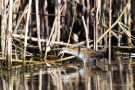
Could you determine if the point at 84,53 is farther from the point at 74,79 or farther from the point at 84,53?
the point at 74,79

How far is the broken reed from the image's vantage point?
1043 centimetres

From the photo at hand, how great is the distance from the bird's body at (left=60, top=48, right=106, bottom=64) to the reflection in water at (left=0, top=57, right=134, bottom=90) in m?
0.44

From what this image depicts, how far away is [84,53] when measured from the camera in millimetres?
10969

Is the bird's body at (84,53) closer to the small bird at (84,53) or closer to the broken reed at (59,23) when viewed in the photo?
the small bird at (84,53)

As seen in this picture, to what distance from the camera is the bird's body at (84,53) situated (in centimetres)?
1091

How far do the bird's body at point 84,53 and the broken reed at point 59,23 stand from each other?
179mm

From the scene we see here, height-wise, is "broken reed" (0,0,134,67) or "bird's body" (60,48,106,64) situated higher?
"broken reed" (0,0,134,67)

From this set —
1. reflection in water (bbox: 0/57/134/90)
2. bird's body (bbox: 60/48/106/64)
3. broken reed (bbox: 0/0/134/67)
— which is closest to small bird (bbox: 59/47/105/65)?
bird's body (bbox: 60/48/106/64)

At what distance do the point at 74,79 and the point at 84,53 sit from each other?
2.22 meters

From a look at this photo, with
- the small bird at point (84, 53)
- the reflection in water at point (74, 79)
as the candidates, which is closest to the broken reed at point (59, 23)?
the small bird at point (84, 53)

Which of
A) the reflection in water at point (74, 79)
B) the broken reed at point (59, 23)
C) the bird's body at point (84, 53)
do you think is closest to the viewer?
the reflection in water at point (74, 79)

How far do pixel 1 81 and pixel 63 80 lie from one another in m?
1.06

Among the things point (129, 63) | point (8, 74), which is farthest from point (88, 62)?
point (8, 74)

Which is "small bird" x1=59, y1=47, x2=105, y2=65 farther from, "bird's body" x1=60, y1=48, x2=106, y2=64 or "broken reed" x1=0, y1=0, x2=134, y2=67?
"broken reed" x1=0, y1=0, x2=134, y2=67
